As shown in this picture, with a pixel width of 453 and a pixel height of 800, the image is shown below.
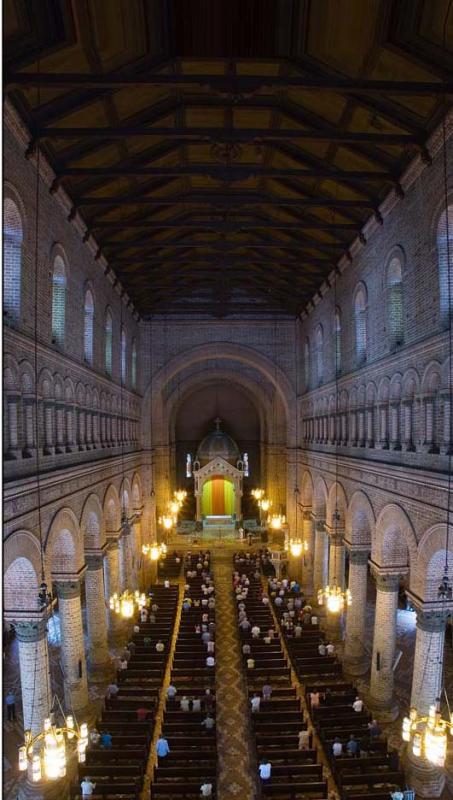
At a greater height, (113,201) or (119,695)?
(113,201)

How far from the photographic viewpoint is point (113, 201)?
17.2 m

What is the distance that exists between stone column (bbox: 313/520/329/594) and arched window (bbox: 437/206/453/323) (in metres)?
16.3

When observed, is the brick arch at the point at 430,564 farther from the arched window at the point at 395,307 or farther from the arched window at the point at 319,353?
the arched window at the point at 319,353

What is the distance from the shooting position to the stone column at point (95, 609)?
2141 cm

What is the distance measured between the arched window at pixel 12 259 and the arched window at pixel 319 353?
667 inches

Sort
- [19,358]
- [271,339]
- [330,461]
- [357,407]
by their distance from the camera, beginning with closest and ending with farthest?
[19,358]
[357,407]
[330,461]
[271,339]

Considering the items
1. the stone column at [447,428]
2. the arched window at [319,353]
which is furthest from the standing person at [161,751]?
the arched window at [319,353]

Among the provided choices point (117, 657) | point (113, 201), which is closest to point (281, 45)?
point (113, 201)

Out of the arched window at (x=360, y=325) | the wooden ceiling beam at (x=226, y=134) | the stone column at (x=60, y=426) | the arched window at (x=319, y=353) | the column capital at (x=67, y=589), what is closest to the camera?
the wooden ceiling beam at (x=226, y=134)

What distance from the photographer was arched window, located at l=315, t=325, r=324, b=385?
27781 mm

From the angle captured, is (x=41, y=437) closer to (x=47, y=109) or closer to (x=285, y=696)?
(x=47, y=109)

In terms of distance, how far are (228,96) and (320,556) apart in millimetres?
21276

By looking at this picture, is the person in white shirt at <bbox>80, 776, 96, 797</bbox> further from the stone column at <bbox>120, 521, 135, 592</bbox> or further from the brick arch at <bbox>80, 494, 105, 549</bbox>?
the stone column at <bbox>120, 521, 135, 592</bbox>

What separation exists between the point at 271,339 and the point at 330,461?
1115 cm
